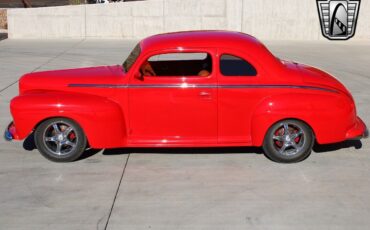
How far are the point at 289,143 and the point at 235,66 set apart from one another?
45.3 inches

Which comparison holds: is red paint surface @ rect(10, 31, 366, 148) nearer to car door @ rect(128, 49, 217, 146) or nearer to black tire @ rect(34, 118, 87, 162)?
car door @ rect(128, 49, 217, 146)

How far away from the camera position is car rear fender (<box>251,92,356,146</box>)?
247 inches

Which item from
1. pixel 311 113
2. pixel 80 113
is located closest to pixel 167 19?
pixel 80 113

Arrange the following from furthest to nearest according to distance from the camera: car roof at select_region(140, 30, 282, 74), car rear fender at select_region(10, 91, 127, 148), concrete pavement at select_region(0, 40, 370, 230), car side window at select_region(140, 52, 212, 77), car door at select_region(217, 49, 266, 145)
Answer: car side window at select_region(140, 52, 212, 77)
car roof at select_region(140, 30, 282, 74)
car door at select_region(217, 49, 266, 145)
car rear fender at select_region(10, 91, 127, 148)
concrete pavement at select_region(0, 40, 370, 230)

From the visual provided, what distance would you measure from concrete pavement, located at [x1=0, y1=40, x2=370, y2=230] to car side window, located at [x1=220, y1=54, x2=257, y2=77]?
1077mm

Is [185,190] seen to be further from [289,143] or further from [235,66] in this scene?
[235,66]

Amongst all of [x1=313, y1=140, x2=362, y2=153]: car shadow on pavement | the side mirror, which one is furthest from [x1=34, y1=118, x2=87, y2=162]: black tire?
[x1=313, y1=140, x2=362, y2=153]: car shadow on pavement

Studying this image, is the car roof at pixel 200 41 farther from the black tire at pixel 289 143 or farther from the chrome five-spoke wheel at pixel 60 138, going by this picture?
the chrome five-spoke wheel at pixel 60 138

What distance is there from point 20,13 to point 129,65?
1360cm

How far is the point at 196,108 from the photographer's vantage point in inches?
251

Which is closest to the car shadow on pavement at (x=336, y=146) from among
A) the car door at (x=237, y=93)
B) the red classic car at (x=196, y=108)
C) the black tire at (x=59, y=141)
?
the red classic car at (x=196, y=108)

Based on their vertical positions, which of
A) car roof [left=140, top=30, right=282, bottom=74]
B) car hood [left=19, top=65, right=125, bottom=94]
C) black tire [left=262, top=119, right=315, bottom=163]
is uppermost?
car roof [left=140, top=30, right=282, bottom=74]

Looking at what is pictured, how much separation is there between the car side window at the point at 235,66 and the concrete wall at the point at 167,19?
1253cm

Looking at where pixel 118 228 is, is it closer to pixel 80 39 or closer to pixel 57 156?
pixel 57 156
